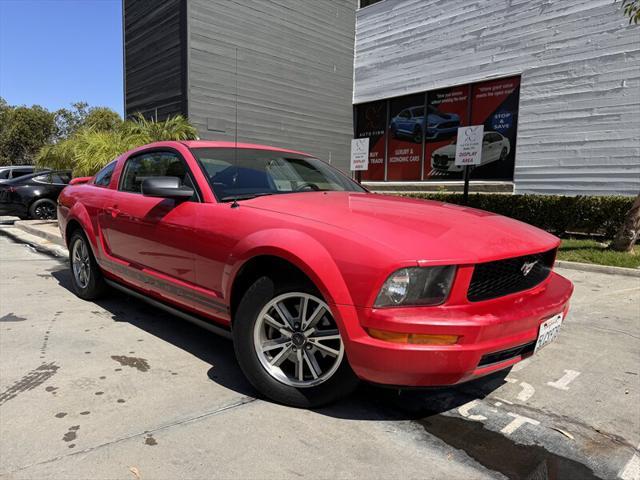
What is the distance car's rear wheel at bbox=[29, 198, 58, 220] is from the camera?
503 inches

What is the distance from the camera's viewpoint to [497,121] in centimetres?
1244

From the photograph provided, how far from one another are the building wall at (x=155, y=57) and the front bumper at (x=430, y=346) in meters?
11.1

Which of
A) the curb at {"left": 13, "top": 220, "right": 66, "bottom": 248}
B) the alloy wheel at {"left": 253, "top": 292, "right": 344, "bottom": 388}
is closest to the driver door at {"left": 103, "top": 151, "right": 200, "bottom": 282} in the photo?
the alloy wheel at {"left": 253, "top": 292, "right": 344, "bottom": 388}

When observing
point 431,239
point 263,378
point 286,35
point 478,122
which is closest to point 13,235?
point 286,35

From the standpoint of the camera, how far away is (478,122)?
12.8 m

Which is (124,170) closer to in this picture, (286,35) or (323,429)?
(323,429)

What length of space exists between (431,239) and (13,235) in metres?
10.7

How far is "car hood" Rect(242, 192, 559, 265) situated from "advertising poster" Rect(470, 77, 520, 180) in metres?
9.92

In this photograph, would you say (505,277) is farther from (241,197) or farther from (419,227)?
(241,197)

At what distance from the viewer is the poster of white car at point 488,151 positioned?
12.3 m

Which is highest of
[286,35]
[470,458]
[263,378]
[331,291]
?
[286,35]

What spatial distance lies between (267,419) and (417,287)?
1.08 m

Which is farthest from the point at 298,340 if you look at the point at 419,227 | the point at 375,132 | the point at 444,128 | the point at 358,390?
the point at 375,132

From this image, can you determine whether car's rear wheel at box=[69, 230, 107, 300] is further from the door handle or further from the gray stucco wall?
the gray stucco wall
